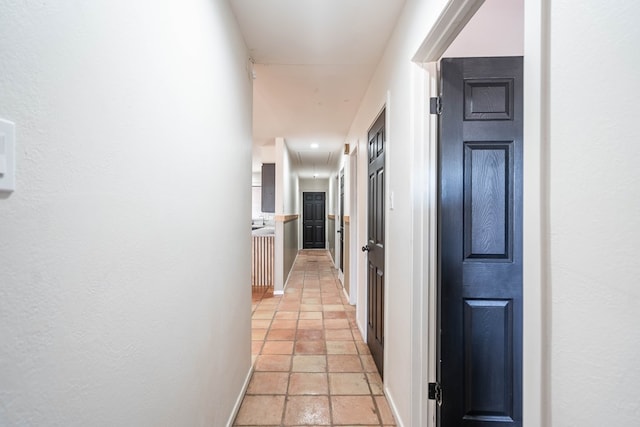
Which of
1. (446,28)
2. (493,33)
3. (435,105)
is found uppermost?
(493,33)

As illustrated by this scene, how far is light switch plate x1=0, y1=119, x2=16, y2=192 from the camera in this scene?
0.45 metres

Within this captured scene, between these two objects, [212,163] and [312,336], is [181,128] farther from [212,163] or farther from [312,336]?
[312,336]

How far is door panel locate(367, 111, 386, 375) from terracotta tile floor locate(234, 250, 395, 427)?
23 centimetres

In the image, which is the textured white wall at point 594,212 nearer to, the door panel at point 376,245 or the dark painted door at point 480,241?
the dark painted door at point 480,241

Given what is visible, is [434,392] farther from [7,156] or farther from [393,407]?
[7,156]

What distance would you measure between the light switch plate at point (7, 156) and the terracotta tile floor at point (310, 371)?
183cm

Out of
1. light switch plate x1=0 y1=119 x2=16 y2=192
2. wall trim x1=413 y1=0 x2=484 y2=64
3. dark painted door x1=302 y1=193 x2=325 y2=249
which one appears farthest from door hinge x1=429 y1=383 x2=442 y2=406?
dark painted door x1=302 y1=193 x2=325 y2=249

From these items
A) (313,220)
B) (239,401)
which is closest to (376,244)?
(239,401)

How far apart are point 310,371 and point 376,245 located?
111 cm

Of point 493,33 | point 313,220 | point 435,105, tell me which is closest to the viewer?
point 435,105

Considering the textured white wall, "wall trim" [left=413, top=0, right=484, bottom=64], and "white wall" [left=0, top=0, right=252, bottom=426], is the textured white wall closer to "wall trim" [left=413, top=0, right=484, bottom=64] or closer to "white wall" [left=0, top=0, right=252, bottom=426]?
"wall trim" [left=413, top=0, right=484, bottom=64]

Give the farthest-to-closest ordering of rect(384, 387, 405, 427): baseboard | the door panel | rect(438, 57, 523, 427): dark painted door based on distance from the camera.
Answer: the door panel → rect(384, 387, 405, 427): baseboard → rect(438, 57, 523, 427): dark painted door

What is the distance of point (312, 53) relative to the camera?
7.22 feet

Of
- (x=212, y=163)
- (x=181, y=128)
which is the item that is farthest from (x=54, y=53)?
(x=212, y=163)
